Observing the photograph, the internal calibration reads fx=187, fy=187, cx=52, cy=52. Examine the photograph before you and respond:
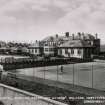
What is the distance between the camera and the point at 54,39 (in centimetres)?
9956

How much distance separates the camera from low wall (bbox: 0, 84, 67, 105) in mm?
13191

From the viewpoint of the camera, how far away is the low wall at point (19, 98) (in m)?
13.2

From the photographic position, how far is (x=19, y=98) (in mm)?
15414

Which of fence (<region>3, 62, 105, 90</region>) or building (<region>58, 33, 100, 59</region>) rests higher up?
building (<region>58, 33, 100, 59</region>)

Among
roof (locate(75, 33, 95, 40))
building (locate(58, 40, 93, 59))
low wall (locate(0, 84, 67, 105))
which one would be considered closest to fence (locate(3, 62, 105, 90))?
low wall (locate(0, 84, 67, 105))

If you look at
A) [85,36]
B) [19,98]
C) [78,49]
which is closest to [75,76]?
[19,98]

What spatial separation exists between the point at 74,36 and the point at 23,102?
75.0m

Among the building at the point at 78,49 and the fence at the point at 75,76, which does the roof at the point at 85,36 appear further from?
the fence at the point at 75,76

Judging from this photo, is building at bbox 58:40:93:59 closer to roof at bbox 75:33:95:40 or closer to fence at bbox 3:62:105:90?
roof at bbox 75:33:95:40

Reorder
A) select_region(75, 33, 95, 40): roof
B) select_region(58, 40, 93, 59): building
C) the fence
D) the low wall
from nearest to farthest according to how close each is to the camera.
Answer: the low wall, the fence, select_region(58, 40, 93, 59): building, select_region(75, 33, 95, 40): roof

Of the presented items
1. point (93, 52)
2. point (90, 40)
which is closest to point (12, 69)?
point (93, 52)

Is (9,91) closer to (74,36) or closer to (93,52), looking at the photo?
(93,52)

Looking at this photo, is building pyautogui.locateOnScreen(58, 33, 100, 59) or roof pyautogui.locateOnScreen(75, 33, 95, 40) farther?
roof pyautogui.locateOnScreen(75, 33, 95, 40)

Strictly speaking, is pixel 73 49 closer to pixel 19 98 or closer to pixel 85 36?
pixel 85 36
